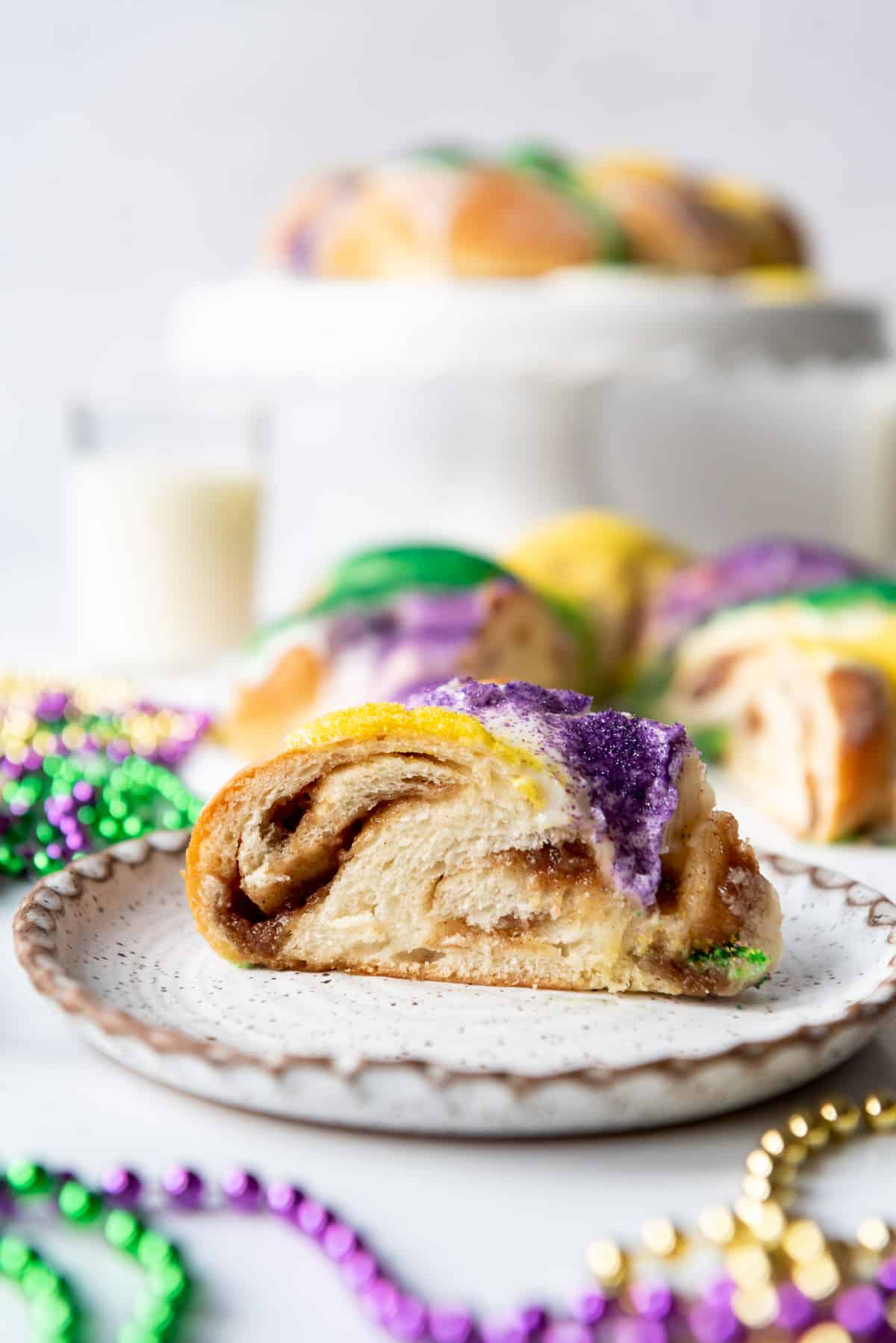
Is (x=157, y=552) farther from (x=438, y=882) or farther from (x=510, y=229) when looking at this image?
(x=438, y=882)

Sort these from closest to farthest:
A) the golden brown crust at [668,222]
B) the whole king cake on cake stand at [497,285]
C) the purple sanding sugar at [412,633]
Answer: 1. the purple sanding sugar at [412,633]
2. the whole king cake on cake stand at [497,285]
3. the golden brown crust at [668,222]

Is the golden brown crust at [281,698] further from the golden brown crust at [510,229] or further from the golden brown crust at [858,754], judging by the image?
the golden brown crust at [510,229]

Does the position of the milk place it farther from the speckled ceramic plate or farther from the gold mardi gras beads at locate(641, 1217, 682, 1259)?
the gold mardi gras beads at locate(641, 1217, 682, 1259)

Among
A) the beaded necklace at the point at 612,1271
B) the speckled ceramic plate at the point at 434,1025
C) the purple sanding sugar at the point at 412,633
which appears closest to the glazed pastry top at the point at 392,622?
the purple sanding sugar at the point at 412,633

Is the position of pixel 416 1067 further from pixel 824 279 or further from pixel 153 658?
pixel 824 279

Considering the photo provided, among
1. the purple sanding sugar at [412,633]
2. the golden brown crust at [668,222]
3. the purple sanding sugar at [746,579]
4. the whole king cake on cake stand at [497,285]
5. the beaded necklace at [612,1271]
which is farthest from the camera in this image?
the golden brown crust at [668,222]

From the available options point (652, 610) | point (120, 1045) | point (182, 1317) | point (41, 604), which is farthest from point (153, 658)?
point (182, 1317)
